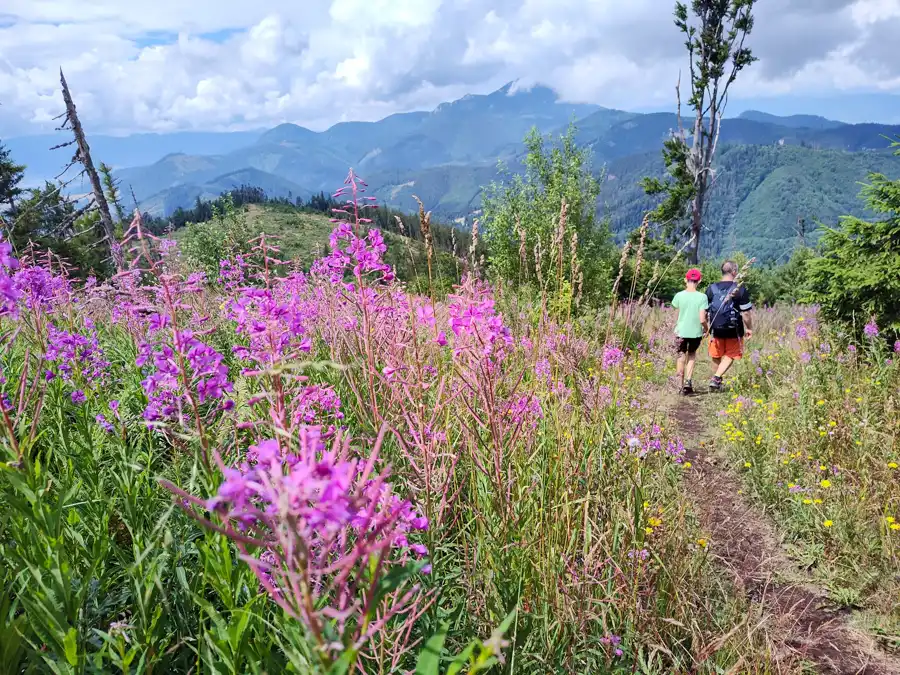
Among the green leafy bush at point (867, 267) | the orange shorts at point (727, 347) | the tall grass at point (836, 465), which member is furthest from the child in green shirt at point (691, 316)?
the green leafy bush at point (867, 267)

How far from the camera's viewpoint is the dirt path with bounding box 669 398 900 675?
9.30ft

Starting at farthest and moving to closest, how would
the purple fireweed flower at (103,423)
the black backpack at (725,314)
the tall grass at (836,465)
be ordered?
the black backpack at (725,314)
the tall grass at (836,465)
the purple fireweed flower at (103,423)

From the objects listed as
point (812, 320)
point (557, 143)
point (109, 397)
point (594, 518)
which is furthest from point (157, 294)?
point (557, 143)

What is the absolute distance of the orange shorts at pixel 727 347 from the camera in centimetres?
743

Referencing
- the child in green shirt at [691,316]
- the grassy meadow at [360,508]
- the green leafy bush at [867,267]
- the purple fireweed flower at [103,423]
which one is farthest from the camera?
the child in green shirt at [691,316]

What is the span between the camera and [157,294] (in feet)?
6.00

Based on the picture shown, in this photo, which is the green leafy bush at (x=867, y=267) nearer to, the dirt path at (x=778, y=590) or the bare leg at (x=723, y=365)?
the bare leg at (x=723, y=365)

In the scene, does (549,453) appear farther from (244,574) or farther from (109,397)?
(109,397)

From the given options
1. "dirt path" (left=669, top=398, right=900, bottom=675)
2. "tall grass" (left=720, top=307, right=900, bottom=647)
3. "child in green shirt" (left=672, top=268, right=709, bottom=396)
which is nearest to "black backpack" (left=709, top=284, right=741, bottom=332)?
"child in green shirt" (left=672, top=268, right=709, bottom=396)

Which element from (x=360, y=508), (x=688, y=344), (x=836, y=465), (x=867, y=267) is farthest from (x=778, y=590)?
(x=867, y=267)

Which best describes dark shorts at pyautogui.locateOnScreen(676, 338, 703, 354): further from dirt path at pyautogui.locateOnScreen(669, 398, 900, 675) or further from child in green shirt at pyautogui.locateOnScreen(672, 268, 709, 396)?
dirt path at pyautogui.locateOnScreen(669, 398, 900, 675)

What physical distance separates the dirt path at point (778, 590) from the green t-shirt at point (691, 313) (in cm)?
304

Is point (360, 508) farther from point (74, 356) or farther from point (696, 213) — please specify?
point (696, 213)

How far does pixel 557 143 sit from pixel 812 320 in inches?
802
